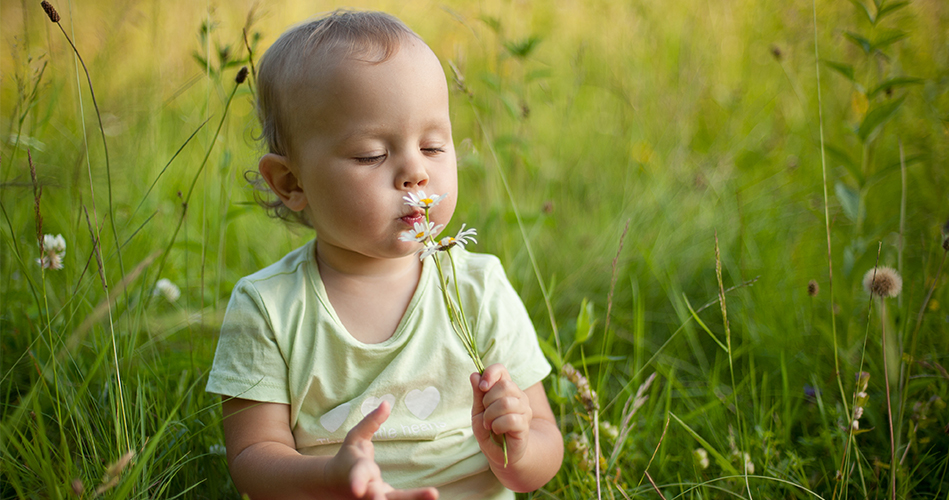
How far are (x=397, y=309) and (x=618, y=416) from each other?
67cm

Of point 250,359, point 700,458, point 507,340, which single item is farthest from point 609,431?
point 250,359

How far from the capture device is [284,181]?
51.8 inches

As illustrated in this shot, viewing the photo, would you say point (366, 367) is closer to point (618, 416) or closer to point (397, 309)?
point (397, 309)

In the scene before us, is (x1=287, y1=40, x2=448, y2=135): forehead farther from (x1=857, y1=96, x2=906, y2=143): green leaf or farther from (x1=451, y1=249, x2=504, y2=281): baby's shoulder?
(x1=857, y1=96, x2=906, y2=143): green leaf

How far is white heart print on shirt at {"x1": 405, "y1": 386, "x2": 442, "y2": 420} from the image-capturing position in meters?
1.29

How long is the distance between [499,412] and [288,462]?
1.26 feet

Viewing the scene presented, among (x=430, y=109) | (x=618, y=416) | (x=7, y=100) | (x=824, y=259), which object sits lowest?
(x=618, y=416)

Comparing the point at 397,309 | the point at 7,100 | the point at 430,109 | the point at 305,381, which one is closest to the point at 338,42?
the point at 430,109

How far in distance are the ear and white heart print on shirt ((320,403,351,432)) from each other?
0.40 meters

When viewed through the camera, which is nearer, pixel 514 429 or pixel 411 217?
pixel 514 429

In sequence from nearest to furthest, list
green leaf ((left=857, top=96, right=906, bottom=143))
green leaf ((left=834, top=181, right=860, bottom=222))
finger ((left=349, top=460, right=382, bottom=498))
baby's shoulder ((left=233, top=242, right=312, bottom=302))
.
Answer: finger ((left=349, top=460, right=382, bottom=498))
baby's shoulder ((left=233, top=242, right=312, bottom=302))
green leaf ((left=857, top=96, right=906, bottom=143))
green leaf ((left=834, top=181, right=860, bottom=222))

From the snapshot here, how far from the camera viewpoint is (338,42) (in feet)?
3.89

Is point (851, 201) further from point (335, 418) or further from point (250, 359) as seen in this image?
point (250, 359)

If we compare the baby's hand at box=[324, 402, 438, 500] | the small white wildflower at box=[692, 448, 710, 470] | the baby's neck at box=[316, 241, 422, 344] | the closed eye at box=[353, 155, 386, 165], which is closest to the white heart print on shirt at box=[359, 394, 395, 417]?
the baby's neck at box=[316, 241, 422, 344]
